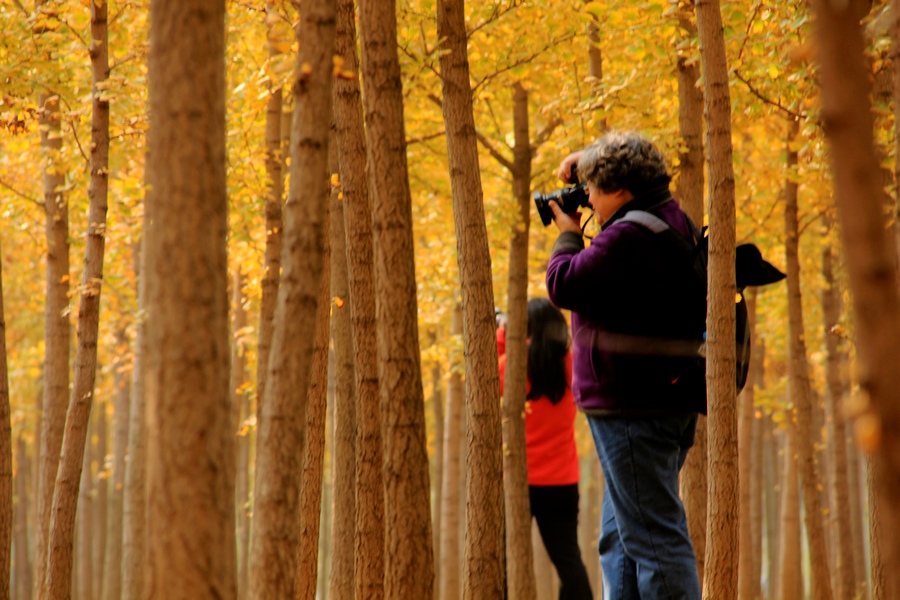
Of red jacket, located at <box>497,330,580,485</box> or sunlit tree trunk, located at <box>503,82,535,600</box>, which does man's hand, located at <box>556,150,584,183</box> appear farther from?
sunlit tree trunk, located at <box>503,82,535,600</box>

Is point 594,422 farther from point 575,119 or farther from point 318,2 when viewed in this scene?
point 575,119

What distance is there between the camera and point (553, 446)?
6.53 m

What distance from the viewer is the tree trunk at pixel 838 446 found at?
880 centimetres

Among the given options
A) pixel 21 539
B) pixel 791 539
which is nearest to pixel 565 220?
pixel 791 539

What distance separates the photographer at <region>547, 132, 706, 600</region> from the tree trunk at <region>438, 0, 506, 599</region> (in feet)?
1.52

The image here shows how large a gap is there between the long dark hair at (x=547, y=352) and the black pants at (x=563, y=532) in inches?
27.2

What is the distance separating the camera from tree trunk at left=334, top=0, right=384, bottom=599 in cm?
396

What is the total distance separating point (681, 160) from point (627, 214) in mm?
2045

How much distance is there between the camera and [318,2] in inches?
105

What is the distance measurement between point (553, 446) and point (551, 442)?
0.03 metres

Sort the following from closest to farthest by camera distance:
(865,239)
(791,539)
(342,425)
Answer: (865,239)
(342,425)
(791,539)

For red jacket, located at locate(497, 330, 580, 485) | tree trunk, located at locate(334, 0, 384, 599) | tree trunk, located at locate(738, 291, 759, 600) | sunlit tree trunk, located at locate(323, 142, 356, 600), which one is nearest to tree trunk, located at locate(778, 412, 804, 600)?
tree trunk, located at locate(738, 291, 759, 600)

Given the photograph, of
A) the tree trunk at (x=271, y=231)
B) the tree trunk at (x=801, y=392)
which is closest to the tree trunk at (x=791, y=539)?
the tree trunk at (x=801, y=392)

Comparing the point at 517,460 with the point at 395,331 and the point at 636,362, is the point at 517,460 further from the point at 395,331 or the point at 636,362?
the point at 395,331
